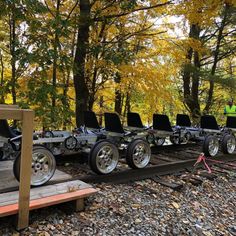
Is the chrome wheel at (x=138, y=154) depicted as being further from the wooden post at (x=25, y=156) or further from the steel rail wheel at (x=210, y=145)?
the wooden post at (x=25, y=156)

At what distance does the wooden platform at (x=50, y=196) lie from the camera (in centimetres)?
378

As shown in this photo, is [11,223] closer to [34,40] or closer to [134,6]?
[34,40]

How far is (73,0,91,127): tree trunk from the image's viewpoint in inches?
364

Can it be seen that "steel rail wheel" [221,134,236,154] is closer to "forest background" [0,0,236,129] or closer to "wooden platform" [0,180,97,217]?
"forest background" [0,0,236,129]

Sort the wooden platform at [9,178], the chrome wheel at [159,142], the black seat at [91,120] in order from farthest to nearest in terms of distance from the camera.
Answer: the chrome wheel at [159,142]
the black seat at [91,120]
the wooden platform at [9,178]

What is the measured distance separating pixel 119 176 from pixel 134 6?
5.63m

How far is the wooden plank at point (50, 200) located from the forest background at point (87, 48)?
446 cm

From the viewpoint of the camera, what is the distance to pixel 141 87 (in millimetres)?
11398

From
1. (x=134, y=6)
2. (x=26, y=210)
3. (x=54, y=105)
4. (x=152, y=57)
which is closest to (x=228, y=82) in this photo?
(x=152, y=57)

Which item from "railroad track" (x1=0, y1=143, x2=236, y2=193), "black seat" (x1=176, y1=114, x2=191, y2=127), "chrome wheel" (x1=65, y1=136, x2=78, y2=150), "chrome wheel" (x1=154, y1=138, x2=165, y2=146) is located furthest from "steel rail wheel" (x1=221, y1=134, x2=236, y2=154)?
"chrome wheel" (x1=65, y1=136, x2=78, y2=150)

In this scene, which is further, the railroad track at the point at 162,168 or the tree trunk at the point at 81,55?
the tree trunk at the point at 81,55

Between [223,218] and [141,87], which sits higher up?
[141,87]

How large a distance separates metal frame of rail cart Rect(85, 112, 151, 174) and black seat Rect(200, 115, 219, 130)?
3087mm

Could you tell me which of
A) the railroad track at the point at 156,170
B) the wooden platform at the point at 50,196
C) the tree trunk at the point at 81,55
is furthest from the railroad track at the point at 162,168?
the tree trunk at the point at 81,55
